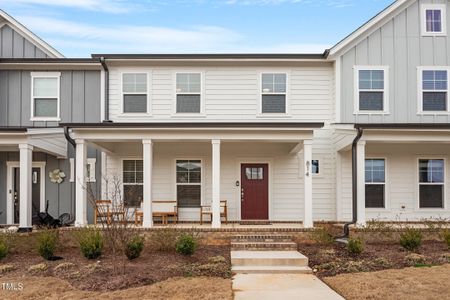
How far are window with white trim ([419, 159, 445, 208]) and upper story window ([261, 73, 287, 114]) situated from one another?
195 inches

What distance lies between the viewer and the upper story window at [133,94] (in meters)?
15.0

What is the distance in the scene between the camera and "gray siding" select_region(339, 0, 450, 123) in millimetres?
14633

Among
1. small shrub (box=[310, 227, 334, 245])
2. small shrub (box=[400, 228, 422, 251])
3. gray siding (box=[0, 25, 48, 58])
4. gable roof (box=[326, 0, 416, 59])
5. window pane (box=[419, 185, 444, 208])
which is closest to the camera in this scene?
small shrub (box=[400, 228, 422, 251])

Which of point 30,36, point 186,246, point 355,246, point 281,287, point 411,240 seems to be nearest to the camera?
point 281,287

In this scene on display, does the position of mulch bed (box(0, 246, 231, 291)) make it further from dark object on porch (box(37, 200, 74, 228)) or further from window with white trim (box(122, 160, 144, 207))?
window with white trim (box(122, 160, 144, 207))

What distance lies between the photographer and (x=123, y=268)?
9203 mm

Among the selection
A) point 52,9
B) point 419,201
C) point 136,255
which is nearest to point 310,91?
point 419,201

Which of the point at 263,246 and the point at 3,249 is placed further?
the point at 263,246

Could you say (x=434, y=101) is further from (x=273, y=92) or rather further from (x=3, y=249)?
(x=3, y=249)

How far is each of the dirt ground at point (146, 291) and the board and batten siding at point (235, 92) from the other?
730cm

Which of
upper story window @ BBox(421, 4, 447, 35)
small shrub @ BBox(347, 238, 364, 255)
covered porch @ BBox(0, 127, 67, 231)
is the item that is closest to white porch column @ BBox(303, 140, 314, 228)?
small shrub @ BBox(347, 238, 364, 255)

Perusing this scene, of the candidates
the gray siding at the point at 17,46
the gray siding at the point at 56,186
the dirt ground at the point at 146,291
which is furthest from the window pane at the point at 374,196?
the gray siding at the point at 17,46

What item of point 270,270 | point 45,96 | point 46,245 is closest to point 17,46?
point 45,96

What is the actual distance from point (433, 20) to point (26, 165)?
13226 mm
